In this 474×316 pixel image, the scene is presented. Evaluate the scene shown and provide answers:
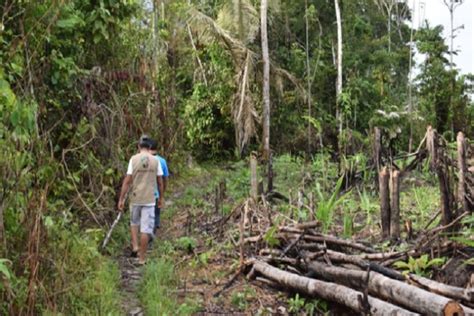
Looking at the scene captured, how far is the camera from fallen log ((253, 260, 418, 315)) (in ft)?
14.6

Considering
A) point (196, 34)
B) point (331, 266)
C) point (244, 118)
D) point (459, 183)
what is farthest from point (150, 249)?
point (196, 34)

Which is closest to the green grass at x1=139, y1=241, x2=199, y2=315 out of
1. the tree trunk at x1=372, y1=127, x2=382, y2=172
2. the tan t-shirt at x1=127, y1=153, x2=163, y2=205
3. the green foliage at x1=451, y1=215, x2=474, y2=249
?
the tan t-shirt at x1=127, y1=153, x2=163, y2=205

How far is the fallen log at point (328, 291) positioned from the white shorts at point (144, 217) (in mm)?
1469

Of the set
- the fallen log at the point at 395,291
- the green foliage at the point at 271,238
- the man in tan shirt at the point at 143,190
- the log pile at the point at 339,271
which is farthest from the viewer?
the man in tan shirt at the point at 143,190

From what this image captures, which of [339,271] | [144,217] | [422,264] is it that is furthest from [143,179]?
[422,264]

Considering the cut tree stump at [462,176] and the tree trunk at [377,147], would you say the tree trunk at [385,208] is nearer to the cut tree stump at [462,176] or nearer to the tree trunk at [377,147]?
the cut tree stump at [462,176]

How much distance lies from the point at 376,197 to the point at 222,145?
10.4 meters

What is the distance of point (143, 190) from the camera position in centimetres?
682

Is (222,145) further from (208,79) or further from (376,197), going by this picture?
(376,197)

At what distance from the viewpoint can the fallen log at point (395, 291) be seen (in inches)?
159

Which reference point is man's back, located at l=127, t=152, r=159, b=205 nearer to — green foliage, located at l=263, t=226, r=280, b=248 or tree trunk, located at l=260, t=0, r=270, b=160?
green foliage, located at l=263, t=226, r=280, b=248

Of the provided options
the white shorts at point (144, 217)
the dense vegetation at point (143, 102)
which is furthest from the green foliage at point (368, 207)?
the white shorts at point (144, 217)

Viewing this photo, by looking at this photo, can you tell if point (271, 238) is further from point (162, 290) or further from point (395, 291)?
point (395, 291)

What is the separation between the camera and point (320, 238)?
596 cm
